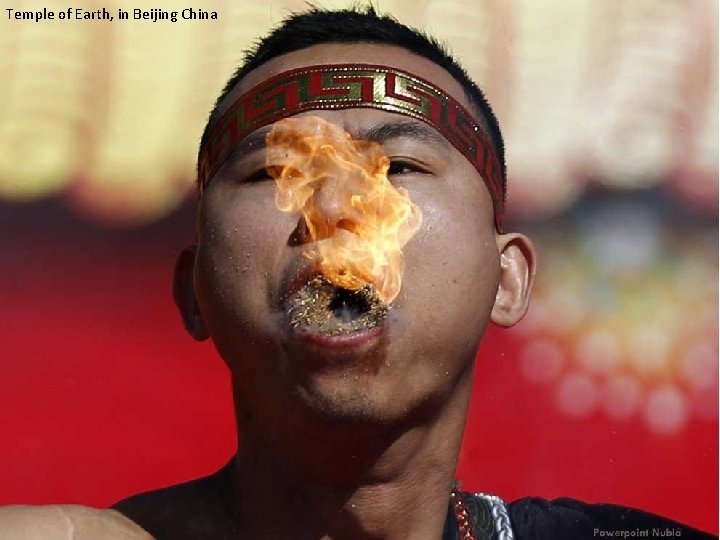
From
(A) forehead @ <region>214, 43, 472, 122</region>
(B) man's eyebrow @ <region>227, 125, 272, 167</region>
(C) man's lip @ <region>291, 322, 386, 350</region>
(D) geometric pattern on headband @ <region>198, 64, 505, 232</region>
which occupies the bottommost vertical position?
(C) man's lip @ <region>291, 322, 386, 350</region>

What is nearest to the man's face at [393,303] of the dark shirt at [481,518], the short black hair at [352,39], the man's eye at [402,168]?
the man's eye at [402,168]

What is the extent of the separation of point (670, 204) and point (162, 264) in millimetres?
1218

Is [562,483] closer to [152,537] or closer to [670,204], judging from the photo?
[670,204]

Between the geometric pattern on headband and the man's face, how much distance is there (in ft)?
0.07

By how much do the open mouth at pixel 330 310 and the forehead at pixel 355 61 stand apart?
1.44 feet

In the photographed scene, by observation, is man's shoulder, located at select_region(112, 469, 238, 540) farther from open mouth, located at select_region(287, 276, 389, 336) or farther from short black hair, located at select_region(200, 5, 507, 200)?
short black hair, located at select_region(200, 5, 507, 200)

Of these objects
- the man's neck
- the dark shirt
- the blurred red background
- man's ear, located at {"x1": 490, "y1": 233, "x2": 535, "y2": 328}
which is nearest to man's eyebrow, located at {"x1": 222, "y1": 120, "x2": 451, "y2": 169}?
man's ear, located at {"x1": 490, "y1": 233, "x2": 535, "y2": 328}

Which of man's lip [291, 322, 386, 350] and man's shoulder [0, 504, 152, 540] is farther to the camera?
man's shoulder [0, 504, 152, 540]

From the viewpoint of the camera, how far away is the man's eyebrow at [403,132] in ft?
6.33

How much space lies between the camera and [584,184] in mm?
2969

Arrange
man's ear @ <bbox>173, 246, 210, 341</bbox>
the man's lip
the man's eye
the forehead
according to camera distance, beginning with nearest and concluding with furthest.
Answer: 1. the man's lip
2. the man's eye
3. the forehead
4. man's ear @ <bbox>173, 246, 210, 341</bbox>

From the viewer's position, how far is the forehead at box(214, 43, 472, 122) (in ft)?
6.67

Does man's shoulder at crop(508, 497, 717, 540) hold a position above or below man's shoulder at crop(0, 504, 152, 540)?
below

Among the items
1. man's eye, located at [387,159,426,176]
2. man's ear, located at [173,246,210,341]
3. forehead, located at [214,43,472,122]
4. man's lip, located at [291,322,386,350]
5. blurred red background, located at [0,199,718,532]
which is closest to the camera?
man's lip, located at [291,322,386,350]
